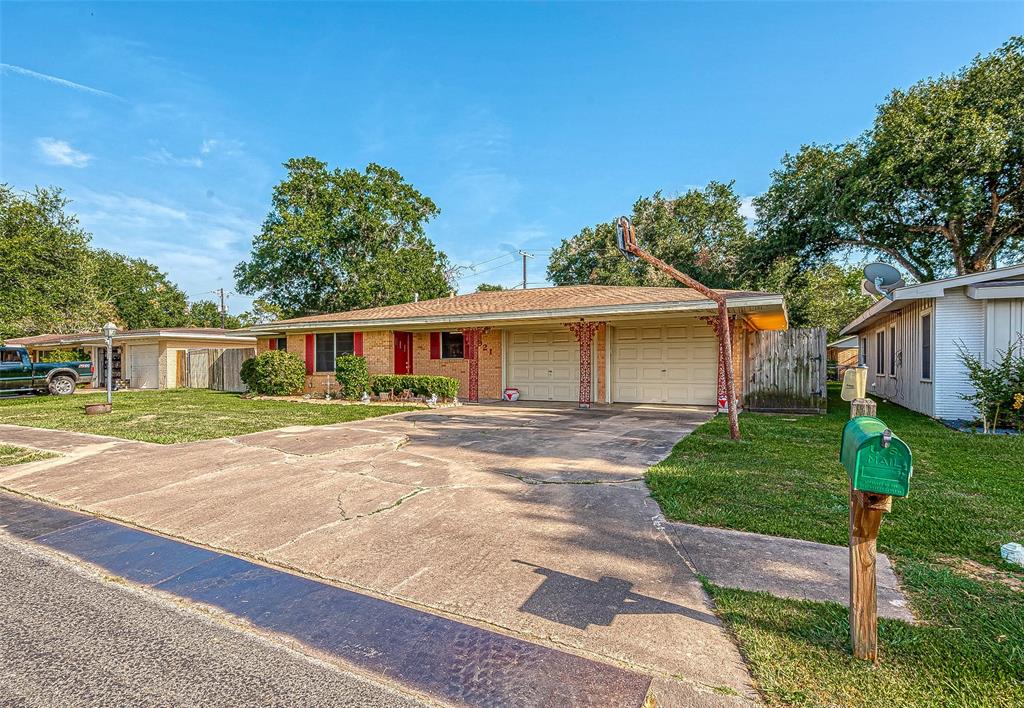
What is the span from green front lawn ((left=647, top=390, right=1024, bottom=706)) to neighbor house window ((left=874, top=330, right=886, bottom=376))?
32.1ft

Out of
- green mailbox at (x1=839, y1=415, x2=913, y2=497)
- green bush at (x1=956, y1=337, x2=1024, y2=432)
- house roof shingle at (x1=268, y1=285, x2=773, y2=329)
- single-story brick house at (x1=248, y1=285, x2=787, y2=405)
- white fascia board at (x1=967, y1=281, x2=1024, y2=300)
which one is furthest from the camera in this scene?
single-story brick house at (x1=248, y1=285, x2=787, y2=405)

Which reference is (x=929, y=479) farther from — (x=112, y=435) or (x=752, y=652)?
(x=112, y=435)

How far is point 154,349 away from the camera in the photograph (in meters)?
21.9

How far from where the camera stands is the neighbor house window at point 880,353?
15657 mm

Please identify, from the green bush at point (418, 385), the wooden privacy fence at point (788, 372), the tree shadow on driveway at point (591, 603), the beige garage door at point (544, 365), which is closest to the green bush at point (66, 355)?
the green bush at point (418, 385)

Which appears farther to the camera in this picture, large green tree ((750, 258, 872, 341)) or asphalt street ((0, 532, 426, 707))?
large green tree ((750, 258, 872, 341))

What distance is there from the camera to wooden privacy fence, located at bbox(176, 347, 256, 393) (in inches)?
798

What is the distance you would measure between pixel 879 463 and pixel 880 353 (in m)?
17.9

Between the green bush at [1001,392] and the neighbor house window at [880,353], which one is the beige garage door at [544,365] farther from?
the neighbor house window at [880,353]

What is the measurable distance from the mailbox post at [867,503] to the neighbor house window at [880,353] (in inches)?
661

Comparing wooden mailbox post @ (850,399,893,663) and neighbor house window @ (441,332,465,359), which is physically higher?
neighbor house window @ (441,332,465,359)

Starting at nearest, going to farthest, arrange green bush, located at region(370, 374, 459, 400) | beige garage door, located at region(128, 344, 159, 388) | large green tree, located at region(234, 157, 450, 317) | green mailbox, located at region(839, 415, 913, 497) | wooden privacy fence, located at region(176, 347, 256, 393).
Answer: green mailbox, located at region(839, 415, 913, 497) → green bush, located at region(370, 374, 459, 400) → wooden privacy fence, located at region(176, 347, 256, 393) → beige garage door, located at region(128, 344, 159, 388) → large green tree, located at region(234, 157, 450, 317)

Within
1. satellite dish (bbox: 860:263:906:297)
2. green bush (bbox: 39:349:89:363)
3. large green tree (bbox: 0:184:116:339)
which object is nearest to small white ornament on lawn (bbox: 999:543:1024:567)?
satellite dish (bbox: 860:263:906:297)

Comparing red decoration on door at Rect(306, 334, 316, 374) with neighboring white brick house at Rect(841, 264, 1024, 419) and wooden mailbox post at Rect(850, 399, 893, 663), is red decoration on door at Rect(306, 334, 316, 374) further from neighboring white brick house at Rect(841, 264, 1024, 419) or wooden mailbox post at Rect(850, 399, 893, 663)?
wooden mailbox post at Rect(850, 399, 893, 663)
